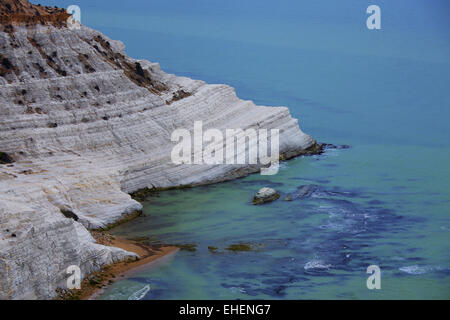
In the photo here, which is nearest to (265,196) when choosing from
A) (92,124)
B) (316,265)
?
(316,265)

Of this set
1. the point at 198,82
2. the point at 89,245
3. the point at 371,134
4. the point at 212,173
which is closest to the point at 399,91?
the point at 371,134

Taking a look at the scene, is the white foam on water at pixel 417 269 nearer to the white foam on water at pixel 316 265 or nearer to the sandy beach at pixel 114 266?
the white foam on water at pixel 316 265

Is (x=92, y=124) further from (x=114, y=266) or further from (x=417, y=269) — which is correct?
(x=417, y=269)

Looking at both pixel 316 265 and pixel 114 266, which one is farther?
pixel 316 265

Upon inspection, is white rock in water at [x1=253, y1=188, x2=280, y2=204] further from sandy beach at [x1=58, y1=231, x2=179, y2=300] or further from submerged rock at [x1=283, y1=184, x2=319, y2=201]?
sandy beach at [x1=58, y1=231, x2=179, y2=300]

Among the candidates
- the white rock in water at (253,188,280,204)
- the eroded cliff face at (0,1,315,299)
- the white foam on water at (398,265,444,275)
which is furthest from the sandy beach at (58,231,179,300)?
the white foam on water at (398,265,444,275)

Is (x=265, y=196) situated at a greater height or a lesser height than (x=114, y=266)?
greater

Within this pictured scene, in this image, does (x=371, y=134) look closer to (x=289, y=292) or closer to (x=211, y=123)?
(x=211, y=123)
